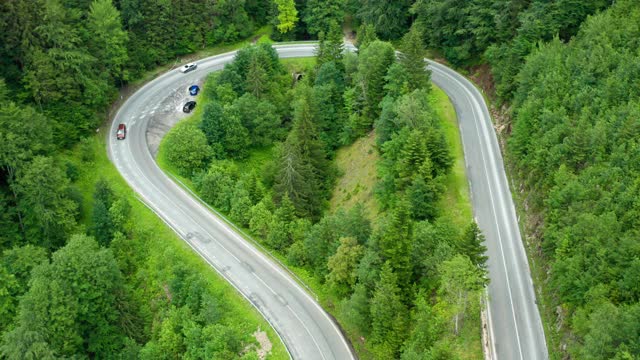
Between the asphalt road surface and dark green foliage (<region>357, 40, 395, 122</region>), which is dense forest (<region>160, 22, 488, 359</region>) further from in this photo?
the asphalt road surface

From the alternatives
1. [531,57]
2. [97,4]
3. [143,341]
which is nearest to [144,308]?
[143,341]

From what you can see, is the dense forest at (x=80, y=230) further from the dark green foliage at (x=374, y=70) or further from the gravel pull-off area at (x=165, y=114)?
the dark green foliage at (x=374, y=70)

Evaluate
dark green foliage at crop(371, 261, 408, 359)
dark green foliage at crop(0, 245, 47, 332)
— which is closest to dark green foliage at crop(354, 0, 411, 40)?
dark green foliage at crop(371, 261, 408, 359)

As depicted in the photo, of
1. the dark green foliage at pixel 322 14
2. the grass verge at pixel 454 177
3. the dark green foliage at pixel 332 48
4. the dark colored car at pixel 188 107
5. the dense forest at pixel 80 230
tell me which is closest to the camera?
the dense forest at pixel 80 230

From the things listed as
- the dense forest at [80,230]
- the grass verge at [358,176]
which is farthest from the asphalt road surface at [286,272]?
the grass verge at [358,176]

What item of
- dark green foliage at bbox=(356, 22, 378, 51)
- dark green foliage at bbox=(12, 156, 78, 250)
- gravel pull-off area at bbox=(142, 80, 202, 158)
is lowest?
dark green foliage at bbox=(12, 156, 78, 250)

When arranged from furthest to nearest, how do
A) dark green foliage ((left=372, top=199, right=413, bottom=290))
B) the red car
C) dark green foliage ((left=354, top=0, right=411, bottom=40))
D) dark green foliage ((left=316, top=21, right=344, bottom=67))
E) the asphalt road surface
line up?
dark green foliage ((left=354, top=0, right=411, bottom=40)), dark green foliage ((left=316, top=21, right=344, bottom=67)), the red car, the asphalt road surface, dark green foliage ((left=372, top=199, right=413, bottom=290))

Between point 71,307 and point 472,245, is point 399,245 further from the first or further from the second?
point 71,307

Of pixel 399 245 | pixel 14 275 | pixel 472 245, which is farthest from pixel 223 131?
pixel 472 245
